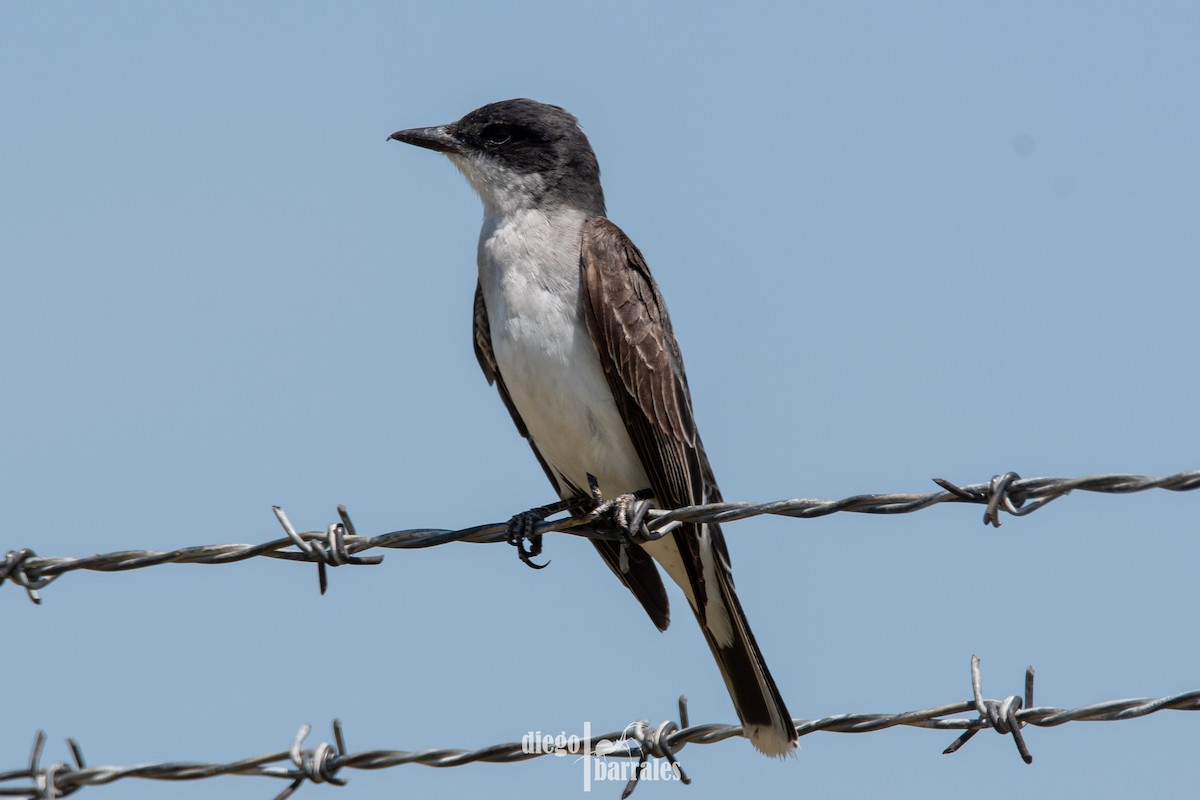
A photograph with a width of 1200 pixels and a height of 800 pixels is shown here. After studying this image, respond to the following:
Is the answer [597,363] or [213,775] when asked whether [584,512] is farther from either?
[213,775]

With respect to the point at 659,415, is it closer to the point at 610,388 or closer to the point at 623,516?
the point at 610,388

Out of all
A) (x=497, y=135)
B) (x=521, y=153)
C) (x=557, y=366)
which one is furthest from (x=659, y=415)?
(x=497, y=135)

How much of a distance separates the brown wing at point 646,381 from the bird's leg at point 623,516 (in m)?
0.63

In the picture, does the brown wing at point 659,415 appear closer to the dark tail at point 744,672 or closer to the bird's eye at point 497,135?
the dark tail at point 744,672

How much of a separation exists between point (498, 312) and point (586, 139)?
6.05ft

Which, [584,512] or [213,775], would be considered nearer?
[213,775]

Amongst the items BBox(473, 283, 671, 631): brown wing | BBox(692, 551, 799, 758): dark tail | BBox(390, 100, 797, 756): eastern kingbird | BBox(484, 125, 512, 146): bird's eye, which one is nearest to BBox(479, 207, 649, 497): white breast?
BBox(390, 100, 797, 756): eastern kingbird

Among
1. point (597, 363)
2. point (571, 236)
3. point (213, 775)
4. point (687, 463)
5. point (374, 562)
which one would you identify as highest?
point (571, 236)

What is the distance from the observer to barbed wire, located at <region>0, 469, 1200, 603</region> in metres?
3.97

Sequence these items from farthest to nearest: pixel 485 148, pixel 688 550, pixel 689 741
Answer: pixel 485 148 → pixel 688 550 → pixel 689 741

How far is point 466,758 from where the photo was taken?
447cm

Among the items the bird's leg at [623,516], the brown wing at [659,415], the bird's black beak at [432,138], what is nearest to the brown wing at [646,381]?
the brown wing at [659,415]

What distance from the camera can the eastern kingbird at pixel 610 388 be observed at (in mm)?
6797

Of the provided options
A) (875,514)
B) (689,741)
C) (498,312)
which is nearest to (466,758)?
(689,741)
